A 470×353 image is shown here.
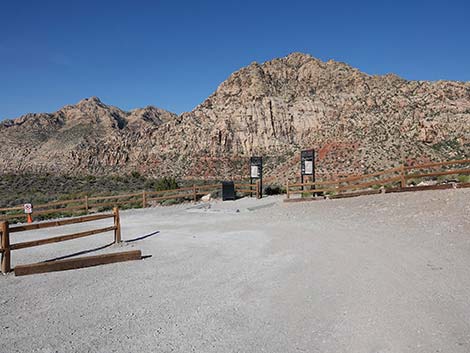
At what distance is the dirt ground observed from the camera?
168 inches

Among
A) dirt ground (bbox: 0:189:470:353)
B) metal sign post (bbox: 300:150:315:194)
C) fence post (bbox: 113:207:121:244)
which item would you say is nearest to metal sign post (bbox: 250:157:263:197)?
metal sign post (bbox: 300:150:315:194)

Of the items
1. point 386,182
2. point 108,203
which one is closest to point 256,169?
point 386,182

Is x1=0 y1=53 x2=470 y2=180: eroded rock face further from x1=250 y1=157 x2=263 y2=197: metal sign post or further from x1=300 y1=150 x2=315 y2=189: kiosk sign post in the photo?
x1=300 y1=150 x2=315 y2=189: kiosk sign post

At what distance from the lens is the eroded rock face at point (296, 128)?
46281mm

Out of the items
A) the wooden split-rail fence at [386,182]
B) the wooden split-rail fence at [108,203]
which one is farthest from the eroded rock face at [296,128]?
the wooden split-rail fence at [386,182]

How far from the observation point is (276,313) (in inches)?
198

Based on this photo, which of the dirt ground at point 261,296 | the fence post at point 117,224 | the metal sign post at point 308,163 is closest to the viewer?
the dirt ground at point 261,296

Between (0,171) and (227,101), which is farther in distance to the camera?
(0,171)

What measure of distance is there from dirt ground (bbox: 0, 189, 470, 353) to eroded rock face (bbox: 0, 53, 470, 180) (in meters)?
36.1

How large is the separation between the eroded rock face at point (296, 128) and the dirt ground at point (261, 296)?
36.1 metres

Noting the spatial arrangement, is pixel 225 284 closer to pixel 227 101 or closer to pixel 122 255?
pixel 122 255

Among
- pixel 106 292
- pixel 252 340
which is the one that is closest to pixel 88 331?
pixel 106 292

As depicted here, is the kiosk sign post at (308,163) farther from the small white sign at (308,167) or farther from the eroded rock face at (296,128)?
the eroded rock face at (296,128)

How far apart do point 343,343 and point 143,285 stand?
145 inches
